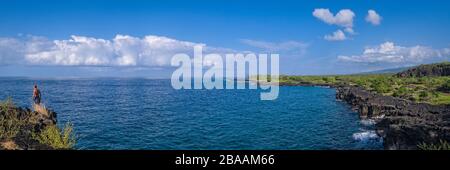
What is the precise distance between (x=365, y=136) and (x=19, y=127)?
4448cm

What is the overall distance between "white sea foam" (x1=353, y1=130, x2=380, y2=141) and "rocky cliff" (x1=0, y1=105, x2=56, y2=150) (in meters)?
41.4

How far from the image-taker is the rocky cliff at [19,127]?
27.9m

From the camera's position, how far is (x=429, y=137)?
41.8 metres

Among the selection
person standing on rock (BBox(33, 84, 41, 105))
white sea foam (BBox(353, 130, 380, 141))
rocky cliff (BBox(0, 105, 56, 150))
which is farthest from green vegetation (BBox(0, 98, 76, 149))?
white sea foam (BBox(353, 130, 380, 141))

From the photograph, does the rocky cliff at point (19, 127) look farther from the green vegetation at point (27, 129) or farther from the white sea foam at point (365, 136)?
the white sea foam at point (365, 136)

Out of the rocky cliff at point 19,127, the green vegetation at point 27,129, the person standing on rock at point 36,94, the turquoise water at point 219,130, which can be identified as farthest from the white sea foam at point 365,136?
the person standing on rock at point 36,94

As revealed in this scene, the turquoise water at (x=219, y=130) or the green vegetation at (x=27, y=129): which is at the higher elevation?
the green vegetation at (x=27, y=129)

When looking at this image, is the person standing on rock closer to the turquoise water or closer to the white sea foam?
the turquoise water

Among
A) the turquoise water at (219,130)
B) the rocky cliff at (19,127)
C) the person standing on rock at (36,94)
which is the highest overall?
the person standing on rock at (36,94)

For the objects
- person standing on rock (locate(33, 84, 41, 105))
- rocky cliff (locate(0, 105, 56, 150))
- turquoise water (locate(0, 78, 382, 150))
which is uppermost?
person standing on rock (locate(33, 84, 41, 105))

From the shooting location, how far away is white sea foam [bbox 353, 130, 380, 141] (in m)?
53.5

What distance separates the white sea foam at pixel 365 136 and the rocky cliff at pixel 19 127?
41427 millimetres

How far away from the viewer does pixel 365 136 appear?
55.0 metres
